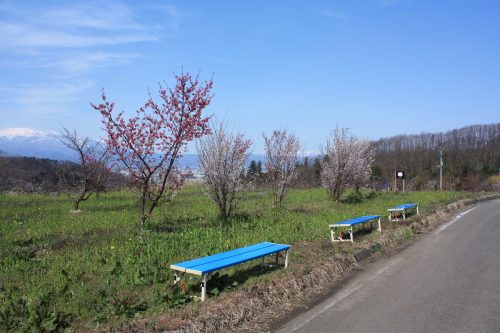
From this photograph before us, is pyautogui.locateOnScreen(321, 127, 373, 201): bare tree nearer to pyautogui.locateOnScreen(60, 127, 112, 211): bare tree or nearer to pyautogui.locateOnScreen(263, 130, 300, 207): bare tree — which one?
pyautogui.locateOnScreen(263, 130, 300, 207): bare tree

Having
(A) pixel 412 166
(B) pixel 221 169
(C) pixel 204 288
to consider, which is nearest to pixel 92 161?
(B) pixel 221 169

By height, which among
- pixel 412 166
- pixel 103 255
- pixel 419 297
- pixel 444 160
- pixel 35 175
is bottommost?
pixel 419 297

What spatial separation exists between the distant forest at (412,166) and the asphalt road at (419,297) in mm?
7485

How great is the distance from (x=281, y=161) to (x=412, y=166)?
54.8m

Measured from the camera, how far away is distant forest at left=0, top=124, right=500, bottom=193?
28.1 meters

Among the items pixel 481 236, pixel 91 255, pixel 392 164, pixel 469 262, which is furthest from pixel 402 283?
pixel 392 164

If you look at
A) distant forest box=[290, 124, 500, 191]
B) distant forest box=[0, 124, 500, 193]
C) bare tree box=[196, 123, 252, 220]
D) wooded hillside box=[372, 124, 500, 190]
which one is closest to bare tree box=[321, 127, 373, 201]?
distant forest box=[0, 124, 500, 193]

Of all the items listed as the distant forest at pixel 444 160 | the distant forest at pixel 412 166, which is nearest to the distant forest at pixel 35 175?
the distant forest at pixel 412 166

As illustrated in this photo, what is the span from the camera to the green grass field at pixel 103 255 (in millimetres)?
4941

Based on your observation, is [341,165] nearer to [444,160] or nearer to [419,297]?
[419,297]

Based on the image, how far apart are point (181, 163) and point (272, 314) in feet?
26.8

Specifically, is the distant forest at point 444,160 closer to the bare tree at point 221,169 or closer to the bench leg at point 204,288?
the bare tree at point 221,169

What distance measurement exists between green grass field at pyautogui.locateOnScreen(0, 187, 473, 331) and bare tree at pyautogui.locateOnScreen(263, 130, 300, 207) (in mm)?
2138

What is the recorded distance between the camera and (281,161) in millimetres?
17438
